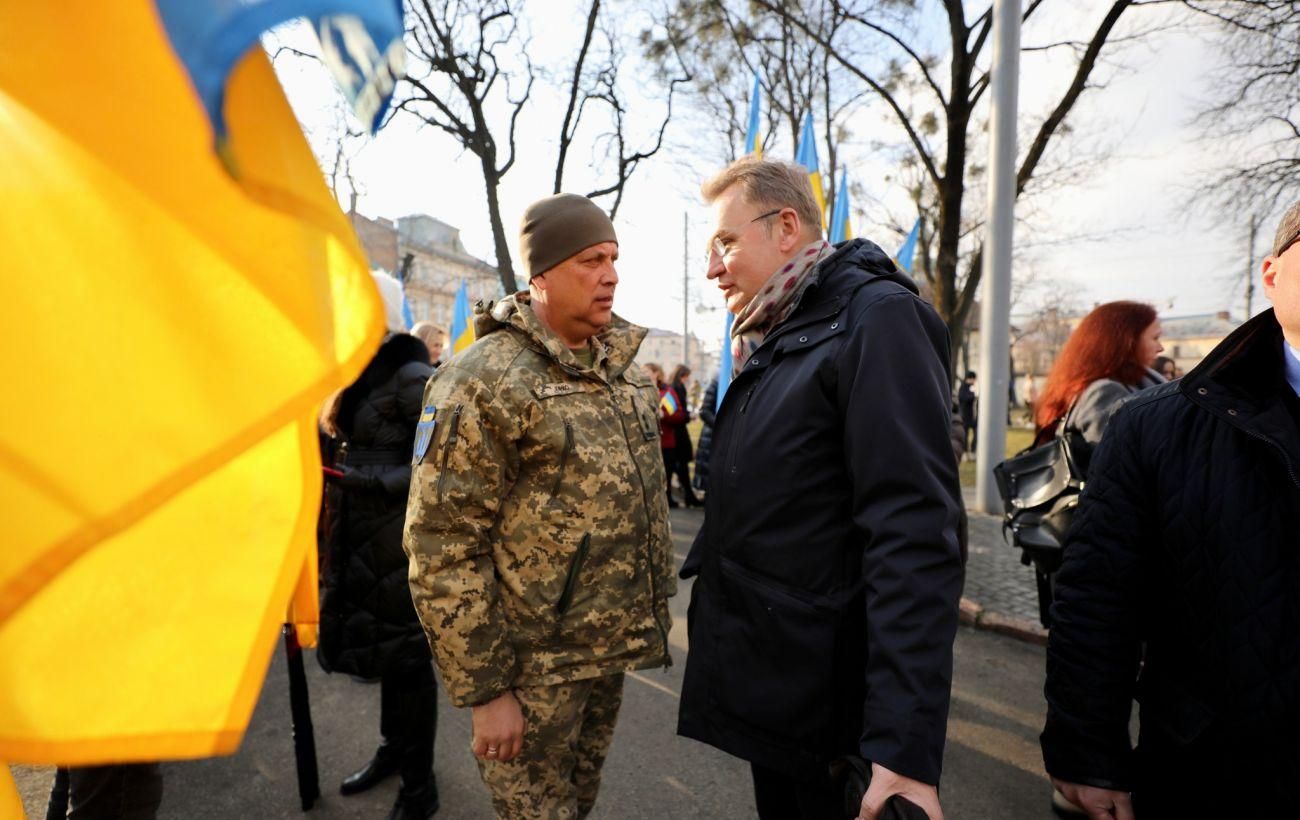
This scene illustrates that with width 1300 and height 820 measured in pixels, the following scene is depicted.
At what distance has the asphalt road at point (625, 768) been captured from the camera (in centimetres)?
268

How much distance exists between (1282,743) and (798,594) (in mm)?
946

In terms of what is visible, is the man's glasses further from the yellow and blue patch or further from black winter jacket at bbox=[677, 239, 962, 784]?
the yellow and blue patch

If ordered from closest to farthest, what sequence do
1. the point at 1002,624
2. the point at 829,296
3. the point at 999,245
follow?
1. the point at 829,296
2. the point at 1002,624
3. the point at 999,245

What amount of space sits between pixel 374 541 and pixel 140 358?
2.11 metres

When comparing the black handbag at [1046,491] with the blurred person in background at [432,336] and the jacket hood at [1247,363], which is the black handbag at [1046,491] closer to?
the jacket hood at [1247,363]

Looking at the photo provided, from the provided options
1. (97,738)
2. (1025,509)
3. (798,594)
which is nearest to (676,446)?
(1025,509)

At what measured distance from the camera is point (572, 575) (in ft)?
5.84

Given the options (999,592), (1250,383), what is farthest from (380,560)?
(999,592)

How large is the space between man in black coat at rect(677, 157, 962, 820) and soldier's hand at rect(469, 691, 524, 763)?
453 mm

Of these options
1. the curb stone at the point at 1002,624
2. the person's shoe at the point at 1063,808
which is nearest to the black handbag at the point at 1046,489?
the person's shoe at the point at 1063,808

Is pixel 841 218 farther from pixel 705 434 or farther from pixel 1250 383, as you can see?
pixel 1250 383

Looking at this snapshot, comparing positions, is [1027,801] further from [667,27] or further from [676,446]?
[667,27]

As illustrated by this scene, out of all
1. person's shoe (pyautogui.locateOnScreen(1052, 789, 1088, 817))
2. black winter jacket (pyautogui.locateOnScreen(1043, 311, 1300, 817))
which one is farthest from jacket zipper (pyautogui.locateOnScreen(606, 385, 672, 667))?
person's shoe (pyautogui.locateOnScreen(1052, 789, 1088, 817))

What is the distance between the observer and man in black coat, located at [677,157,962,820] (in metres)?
1.22
